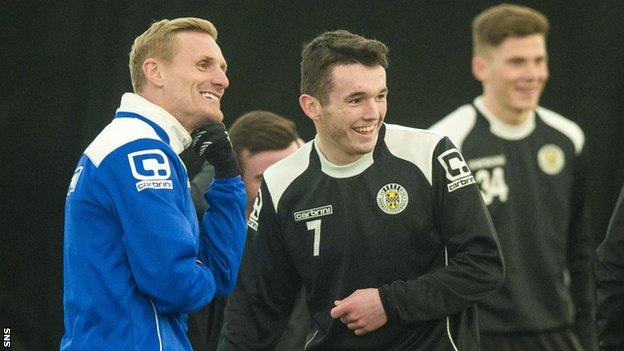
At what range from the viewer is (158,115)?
9.00ft

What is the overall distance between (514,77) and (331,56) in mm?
1192

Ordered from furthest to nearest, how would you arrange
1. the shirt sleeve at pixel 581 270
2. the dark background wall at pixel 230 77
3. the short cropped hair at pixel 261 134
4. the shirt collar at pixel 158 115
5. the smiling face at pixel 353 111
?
the dark background wall at pixel 230 77 → the short cropped hair at pixel 261 134 → the shirt sleeve at pixel 581 270 → the smiling face at pixel 353 111 → the shirt collar at pixel 158 115

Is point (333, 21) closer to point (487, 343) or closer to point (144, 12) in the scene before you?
point (144, 12)

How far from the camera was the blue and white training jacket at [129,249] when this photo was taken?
2508 millimetres

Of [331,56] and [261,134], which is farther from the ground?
[331,56]

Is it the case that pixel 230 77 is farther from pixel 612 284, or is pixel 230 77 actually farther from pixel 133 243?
pixel 133 243

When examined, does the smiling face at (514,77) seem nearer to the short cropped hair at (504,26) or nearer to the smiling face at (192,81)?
the short cropped hair at (504,26)

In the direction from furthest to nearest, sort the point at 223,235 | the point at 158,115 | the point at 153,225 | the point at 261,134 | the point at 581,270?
1. the point at 261,134
2. the point at 581,270
3. the point at 223,235
4. the point at 158,115
5. the point at 153,225

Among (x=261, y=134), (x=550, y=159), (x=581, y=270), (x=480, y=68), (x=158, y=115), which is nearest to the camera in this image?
(x=158, y=115)

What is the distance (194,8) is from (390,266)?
5.70 ft

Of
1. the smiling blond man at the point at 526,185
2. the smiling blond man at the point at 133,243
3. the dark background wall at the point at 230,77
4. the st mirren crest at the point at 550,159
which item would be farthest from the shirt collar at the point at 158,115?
the st mirren crest at the point at 550,159

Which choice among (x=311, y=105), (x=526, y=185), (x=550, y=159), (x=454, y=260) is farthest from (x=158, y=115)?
(x=550, y=159)

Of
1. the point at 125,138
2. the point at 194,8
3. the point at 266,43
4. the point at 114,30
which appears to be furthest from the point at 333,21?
the point at 125,138

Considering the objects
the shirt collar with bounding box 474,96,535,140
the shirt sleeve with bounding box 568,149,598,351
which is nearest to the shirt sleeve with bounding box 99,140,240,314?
the shirt sleeve with bounding box 568,149,598,351
